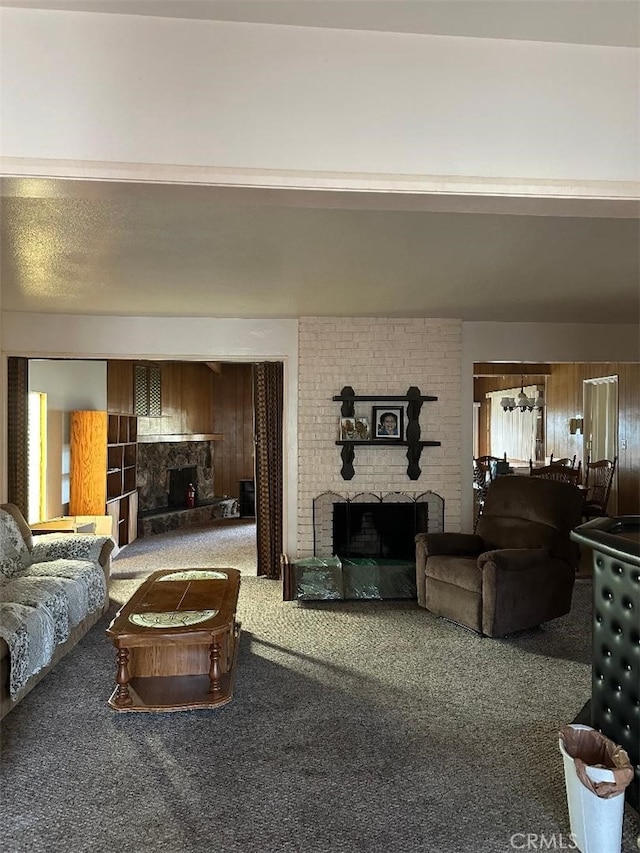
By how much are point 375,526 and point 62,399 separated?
3582 millimetres

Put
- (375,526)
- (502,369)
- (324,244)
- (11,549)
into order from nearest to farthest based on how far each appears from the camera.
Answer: (324,244) → (11,549) → (375,526) → (502,369)

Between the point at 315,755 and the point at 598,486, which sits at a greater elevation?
the point at 598,486

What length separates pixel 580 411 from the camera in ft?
30.9

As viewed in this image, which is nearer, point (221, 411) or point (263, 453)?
point (263, 453)

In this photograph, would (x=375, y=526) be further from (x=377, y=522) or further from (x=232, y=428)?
(x=232, y=428)

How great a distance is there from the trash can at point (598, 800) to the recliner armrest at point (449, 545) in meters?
2.70

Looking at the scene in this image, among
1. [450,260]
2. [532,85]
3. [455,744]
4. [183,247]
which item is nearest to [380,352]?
[450,260]

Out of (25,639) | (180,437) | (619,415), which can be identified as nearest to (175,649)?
(25,639)

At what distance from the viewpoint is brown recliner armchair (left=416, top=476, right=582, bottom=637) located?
4.24 metres

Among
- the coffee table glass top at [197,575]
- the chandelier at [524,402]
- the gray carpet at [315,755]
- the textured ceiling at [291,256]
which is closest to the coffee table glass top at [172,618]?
the gray carpet at [315,755]

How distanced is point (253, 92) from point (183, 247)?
6.08ft

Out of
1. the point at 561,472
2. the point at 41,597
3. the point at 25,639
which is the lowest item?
the point at 25,639

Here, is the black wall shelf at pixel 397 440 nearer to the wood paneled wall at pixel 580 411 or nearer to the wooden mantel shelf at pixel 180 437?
the wood paneled wall at pixel 580 411

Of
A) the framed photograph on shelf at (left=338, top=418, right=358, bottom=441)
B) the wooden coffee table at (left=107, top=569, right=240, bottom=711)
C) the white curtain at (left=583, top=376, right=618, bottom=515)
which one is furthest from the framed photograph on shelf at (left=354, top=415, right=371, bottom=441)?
the white curtain at (left=583, top=376, right=618, bottom=515)
